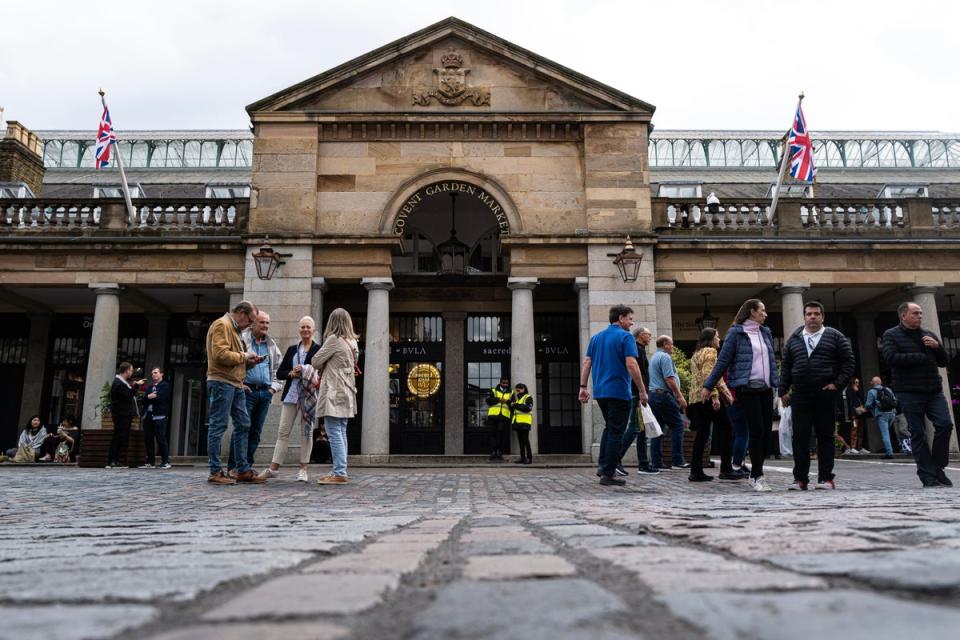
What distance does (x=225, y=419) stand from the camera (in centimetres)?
841

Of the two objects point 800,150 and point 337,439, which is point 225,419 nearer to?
point 337,439

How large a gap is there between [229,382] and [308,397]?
1.00 m

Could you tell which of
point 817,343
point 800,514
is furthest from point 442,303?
point 800,514

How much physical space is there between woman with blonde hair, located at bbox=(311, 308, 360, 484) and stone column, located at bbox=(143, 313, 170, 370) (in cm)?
1553

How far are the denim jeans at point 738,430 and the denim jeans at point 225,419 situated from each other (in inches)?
230

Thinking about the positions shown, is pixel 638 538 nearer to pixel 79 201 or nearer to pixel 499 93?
pixel 499 93

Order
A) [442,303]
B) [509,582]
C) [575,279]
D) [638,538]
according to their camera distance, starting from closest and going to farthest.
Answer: [509,582], [638,538], [575,279], [442,303]

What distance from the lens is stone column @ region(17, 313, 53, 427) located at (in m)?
22.2

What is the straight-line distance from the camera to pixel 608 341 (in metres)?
Result: 8.43

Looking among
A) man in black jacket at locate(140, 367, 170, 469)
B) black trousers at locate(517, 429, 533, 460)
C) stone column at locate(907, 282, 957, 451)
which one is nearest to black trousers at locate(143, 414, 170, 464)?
man in black jacket at locate(140, 367, 170, 469)

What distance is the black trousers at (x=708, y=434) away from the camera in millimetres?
8992

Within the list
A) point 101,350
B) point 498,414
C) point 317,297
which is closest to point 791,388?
point 498,414

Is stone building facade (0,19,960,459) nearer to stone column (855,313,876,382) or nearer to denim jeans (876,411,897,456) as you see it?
denim jeans (876,411,897,456)

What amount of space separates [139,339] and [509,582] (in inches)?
926
